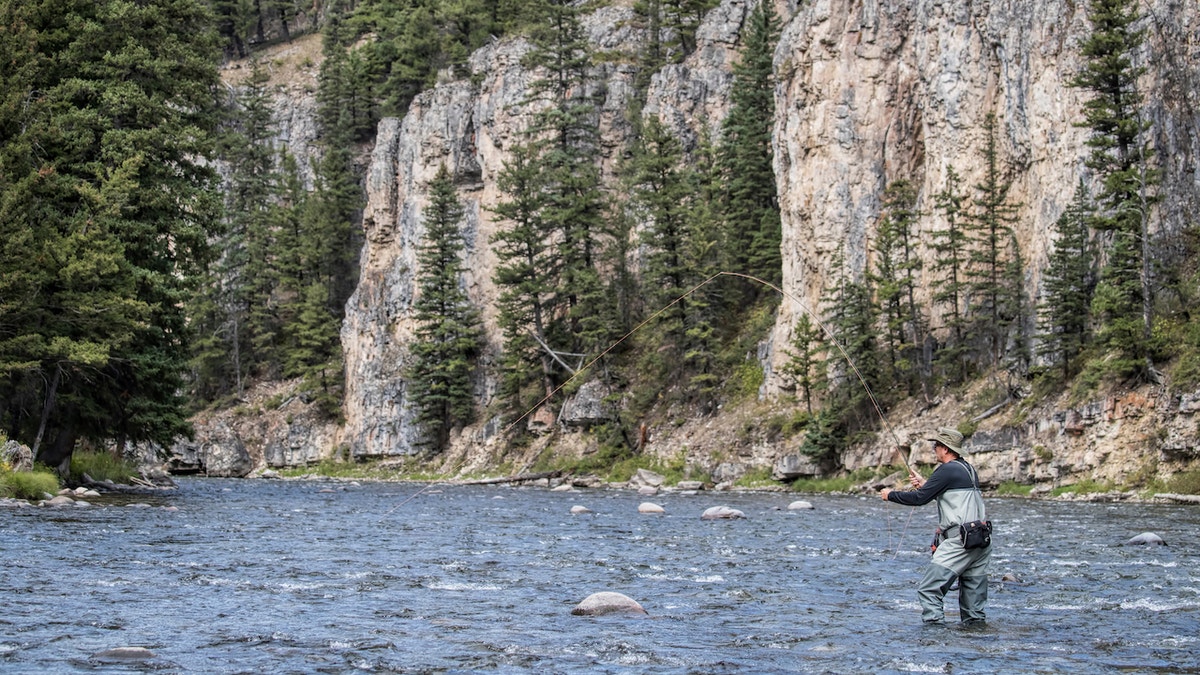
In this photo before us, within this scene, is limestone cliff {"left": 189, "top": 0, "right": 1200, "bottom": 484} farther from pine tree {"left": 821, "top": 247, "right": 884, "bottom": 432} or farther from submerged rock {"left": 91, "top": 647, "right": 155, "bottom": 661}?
submerged rock {"left": 91, "top": 647, "right": 155, "bottom": 661}

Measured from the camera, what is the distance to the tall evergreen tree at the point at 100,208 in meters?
27.1

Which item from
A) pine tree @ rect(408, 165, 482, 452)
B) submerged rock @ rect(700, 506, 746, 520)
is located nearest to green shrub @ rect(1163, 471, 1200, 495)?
submerged rock @ rect(700, 506, 746, 520)

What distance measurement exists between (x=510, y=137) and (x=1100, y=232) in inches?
1557

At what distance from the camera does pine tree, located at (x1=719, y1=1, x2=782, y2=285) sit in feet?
176

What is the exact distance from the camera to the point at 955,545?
10.7m

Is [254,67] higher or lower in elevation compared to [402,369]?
higher

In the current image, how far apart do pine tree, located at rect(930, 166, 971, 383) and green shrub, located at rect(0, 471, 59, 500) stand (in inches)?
1184

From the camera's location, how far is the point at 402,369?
64.6m

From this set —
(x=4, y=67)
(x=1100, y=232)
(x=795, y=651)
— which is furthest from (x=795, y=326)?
→ (x=795, y=651)

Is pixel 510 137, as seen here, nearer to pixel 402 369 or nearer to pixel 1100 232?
pixel 402 369

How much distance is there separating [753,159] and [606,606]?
156ft

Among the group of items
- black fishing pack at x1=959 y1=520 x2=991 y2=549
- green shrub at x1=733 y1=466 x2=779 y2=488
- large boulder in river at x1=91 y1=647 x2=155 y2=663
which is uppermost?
black fishing pack at x1=959 y1=520 x2=991 y2=549

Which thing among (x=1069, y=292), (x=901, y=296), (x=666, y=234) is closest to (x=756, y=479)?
(x=901, y=296)

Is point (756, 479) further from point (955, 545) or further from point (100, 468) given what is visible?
point (955, 545)
